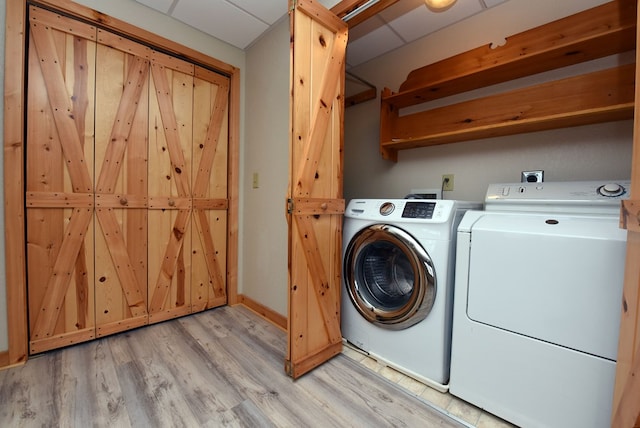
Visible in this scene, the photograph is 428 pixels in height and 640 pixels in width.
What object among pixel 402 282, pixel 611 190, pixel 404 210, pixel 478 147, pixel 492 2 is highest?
pixel 492 2

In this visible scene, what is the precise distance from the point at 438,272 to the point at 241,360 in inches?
47.8

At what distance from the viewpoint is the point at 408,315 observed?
1316mm

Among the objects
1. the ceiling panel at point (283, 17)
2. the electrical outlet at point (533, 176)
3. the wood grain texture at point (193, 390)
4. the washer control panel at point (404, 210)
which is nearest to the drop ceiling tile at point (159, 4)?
the ceiling panel at point (283, 17)

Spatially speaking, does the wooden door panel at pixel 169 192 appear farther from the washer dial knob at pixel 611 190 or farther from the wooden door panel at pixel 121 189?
the washer dial knob at pixel 611 190

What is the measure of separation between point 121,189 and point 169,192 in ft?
0.96

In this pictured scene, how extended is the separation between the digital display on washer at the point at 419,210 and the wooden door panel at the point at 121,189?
178cm

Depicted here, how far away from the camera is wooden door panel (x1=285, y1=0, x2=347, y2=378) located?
1318 mm

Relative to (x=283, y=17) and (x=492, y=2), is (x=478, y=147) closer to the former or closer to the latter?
(x=492, y=2)

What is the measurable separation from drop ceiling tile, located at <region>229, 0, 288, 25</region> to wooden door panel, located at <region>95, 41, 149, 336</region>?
0.80 meters

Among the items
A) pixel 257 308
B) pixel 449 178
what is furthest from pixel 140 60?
pixel 449 178

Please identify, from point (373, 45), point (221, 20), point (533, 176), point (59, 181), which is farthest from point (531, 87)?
point (59, 181)

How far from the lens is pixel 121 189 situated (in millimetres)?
1753

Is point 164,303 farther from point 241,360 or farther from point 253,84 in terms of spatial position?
point 253,84

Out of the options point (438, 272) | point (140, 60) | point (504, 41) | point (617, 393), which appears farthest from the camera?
point (140, 60)
